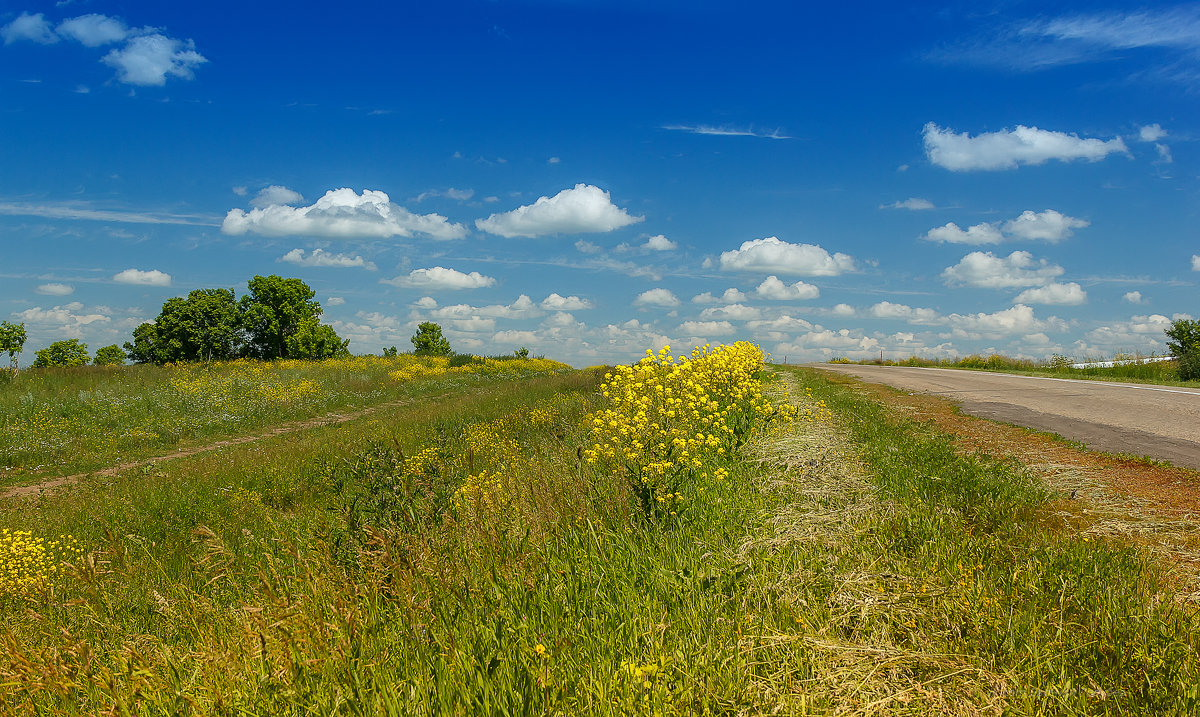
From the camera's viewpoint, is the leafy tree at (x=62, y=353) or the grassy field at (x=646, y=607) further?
the leafy tree at (x=62, y=353)

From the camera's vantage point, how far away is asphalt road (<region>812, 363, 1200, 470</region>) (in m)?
7.96

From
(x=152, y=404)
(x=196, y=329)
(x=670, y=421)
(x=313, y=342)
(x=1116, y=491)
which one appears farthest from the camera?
(x=313, y=342)

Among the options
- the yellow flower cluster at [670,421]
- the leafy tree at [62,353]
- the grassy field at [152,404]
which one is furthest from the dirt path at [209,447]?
the leafy tree at [62,353]

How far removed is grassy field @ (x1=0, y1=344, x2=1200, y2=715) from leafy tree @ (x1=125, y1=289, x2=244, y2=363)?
180 feet

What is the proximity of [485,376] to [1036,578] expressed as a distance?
31.9 m

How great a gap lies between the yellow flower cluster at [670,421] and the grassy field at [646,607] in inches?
2.1

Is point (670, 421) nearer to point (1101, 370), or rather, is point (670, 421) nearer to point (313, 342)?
point (1101, 370)

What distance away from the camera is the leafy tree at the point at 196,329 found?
173 feet

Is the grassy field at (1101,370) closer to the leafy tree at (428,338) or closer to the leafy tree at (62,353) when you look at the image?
the leafy tree at (428,338)

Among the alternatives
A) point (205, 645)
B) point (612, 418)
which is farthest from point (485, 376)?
point (205, 645)

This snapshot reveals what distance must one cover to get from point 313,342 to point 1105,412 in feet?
185

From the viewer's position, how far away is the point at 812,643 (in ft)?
9.68

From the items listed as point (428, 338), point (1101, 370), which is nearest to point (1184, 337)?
point (1101, 370)

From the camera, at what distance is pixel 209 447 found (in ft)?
47.8
